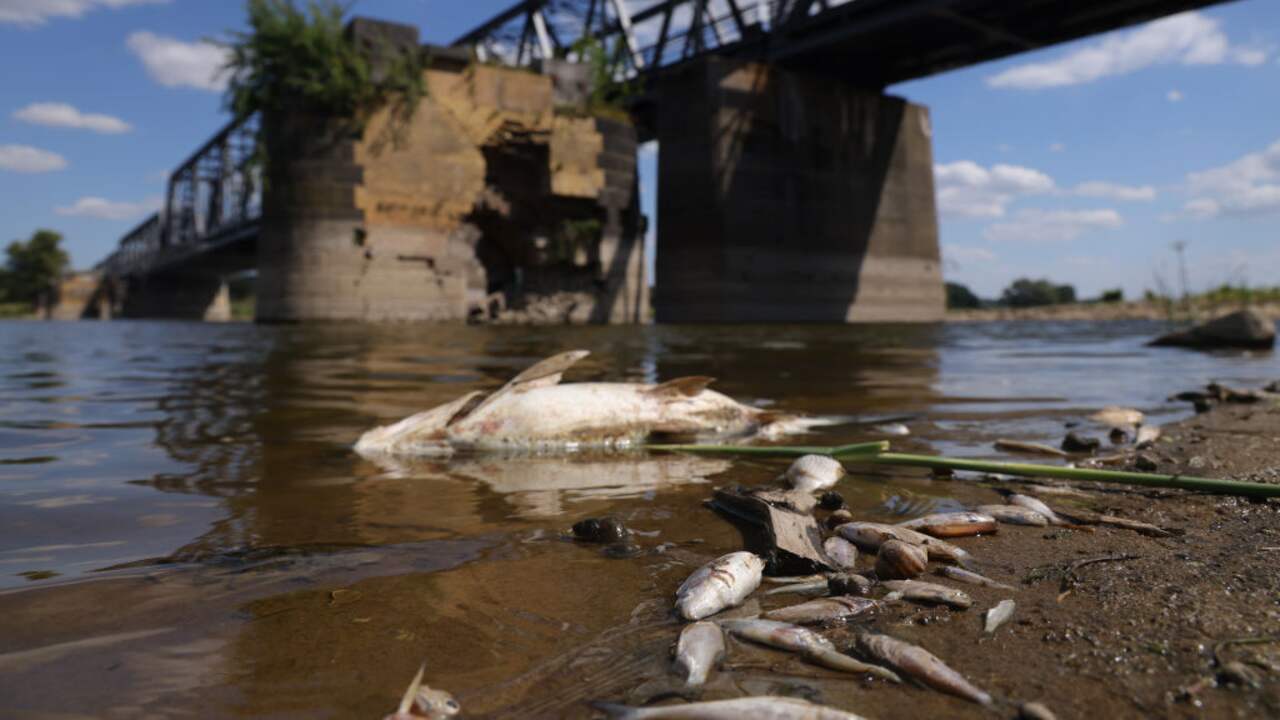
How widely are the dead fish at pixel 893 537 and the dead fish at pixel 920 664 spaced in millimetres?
492

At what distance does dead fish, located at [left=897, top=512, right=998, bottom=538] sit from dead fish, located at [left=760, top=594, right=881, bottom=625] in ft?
1.63

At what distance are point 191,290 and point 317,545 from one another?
60304 mm

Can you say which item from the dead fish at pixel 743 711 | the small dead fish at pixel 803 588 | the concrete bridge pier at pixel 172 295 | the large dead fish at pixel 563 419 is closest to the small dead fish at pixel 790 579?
the small dead fish at pixel 803 588

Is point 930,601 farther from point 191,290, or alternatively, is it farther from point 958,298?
point 191,290

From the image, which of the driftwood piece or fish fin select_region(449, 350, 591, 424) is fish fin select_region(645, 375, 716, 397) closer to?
fish fin select_region(449, 350, 591, 424)

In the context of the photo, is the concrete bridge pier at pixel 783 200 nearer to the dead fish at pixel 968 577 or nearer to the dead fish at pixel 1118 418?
the dead fish at pixel 1118 418

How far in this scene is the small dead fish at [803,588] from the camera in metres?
1.42

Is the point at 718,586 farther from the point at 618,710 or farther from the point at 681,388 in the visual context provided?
the point at 681,388

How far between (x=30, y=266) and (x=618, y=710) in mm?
88492

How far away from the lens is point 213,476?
240cm

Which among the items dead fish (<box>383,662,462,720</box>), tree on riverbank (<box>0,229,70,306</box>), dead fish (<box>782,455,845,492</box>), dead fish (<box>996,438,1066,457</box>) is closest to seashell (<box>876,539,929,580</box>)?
dead fish (<box>782,455,845,492</box>)

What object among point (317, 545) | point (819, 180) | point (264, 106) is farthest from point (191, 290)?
point (317, 545)

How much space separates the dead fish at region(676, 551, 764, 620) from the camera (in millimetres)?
1285

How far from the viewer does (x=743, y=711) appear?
35.8 inches
